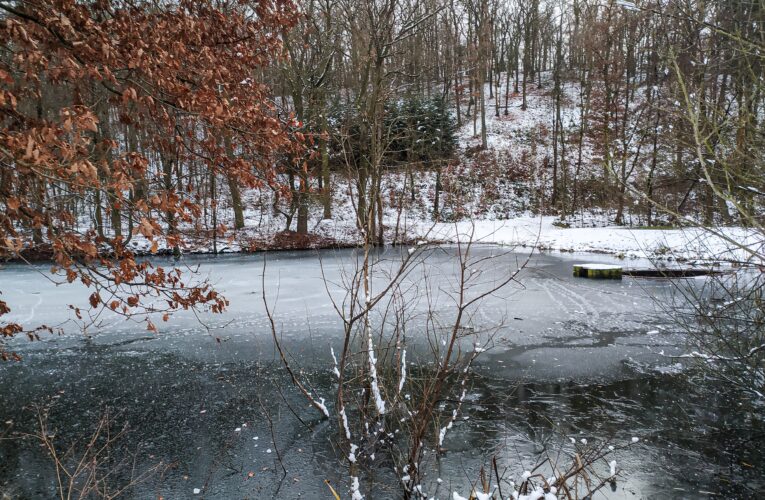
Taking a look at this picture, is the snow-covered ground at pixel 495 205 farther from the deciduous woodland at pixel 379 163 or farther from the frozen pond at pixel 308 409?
the frozen pond at pixel 308 409

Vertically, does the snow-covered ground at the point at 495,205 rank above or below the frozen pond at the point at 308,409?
above

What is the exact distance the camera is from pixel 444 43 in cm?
3938

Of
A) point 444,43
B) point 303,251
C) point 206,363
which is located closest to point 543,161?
point 444,43

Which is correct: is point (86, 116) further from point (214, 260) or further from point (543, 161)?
point (543, 161)

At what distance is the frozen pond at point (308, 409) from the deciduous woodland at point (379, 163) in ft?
1.09

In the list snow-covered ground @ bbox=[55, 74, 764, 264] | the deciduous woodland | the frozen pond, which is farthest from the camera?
snow-covered ground @ bbox=[55, 74, 764, 264]

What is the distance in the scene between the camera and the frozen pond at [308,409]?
544cm

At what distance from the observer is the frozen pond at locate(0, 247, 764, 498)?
544 centimetres

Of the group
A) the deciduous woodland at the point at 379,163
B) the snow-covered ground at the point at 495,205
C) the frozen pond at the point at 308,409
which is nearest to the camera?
the deciduous woodland at the point at 379,163

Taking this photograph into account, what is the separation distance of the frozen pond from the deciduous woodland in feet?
1.09

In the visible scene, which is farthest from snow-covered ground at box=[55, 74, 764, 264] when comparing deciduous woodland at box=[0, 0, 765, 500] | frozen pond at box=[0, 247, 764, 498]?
frozen pond at box=[0, 247, 764, 498]

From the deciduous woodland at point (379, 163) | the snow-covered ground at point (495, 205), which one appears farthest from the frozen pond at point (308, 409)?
the snow-covered ground at point (495, 205)

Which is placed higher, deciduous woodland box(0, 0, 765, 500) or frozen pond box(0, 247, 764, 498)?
deciduous woodland box(0, 0, 765, 500)

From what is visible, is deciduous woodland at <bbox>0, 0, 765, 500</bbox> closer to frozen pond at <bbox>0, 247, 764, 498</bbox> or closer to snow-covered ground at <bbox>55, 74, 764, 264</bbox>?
snow-covered ground at <bbox>55, 74, 764, 264</bbox>
